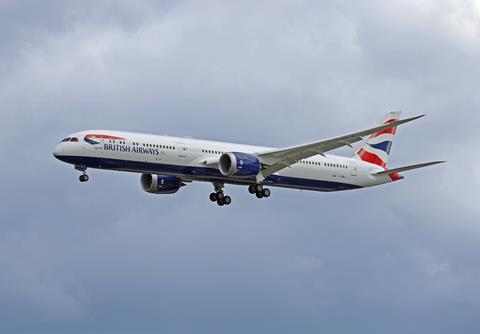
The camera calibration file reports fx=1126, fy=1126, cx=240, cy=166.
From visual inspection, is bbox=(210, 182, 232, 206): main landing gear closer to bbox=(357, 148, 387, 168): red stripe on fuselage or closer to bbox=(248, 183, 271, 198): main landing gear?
bbox=(248, 183, 271, 198): main landing gear

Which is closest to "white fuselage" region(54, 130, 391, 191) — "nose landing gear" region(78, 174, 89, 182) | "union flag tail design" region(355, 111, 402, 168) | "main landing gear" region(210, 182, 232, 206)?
"nose landing gear" region(78, 174, 89, 182)

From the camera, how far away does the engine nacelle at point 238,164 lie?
3098 inches

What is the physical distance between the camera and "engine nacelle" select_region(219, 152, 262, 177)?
7869 cm

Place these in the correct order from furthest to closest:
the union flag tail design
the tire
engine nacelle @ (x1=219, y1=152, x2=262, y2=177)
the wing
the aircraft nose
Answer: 1. the union flag tail design
2. the tire
3. engine nacelle @ (x1=219, y1=152, x2=262, y2=177)
4. the wing
5. the aircraft nose

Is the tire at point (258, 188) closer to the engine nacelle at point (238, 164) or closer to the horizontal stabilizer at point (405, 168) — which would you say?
the engine nacelle at point (238, 164)

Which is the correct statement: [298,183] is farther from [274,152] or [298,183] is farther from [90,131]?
[90,131]

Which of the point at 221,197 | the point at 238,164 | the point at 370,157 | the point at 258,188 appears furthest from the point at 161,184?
the point at 370,157

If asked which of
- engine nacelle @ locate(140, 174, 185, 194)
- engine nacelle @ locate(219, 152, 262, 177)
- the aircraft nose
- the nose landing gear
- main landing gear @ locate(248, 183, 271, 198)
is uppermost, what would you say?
engine nacelle @ locate(140, 174, 185, 194)

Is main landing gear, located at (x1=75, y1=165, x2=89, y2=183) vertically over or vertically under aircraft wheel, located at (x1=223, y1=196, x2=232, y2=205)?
under

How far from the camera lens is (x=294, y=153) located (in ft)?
265

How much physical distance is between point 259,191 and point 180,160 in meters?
8.46

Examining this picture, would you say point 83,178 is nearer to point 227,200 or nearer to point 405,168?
point 227,200

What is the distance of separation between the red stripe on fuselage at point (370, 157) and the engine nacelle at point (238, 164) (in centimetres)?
1444

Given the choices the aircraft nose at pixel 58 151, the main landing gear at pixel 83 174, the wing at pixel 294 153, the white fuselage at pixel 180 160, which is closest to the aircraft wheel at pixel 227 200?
the white fuselage at pixel 180 160
